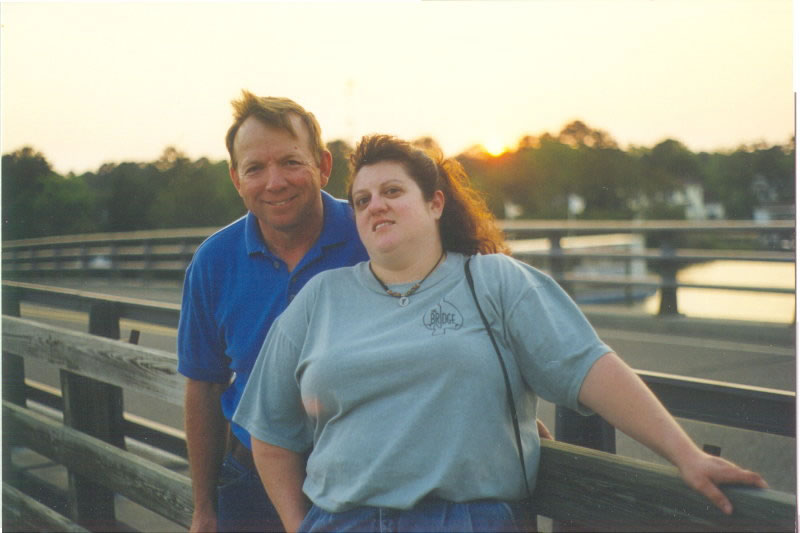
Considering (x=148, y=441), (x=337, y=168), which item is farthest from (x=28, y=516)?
(x=337, y=168)

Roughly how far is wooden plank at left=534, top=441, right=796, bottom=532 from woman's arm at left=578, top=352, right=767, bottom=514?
3cm

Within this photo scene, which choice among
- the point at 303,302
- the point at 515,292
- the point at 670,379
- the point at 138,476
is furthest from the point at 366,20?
the point at 138,476

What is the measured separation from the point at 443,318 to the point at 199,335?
94 cm

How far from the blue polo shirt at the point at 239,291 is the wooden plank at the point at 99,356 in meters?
0.32

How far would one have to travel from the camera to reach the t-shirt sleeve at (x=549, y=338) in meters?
1.62

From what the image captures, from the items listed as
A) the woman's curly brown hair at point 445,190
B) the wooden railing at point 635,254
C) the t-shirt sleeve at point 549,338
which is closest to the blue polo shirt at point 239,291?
the woman's curly brown hair at point 445,190

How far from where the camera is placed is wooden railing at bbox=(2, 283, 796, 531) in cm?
157

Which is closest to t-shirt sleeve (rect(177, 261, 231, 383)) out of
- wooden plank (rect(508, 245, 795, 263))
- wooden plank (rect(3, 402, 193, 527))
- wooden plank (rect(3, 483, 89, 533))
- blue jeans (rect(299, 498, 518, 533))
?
wooden plank (rect(3, 402, 193, 527))

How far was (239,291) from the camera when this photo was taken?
2.34 metres

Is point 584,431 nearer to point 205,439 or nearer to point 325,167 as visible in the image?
point 325,167

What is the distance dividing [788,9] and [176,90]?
1971 millimetres

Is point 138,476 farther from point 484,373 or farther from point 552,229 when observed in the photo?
point 552,229

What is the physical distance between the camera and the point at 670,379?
70.5 inches

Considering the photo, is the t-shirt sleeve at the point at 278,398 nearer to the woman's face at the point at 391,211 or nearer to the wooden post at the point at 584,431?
the woman's face at the point at 391,211
